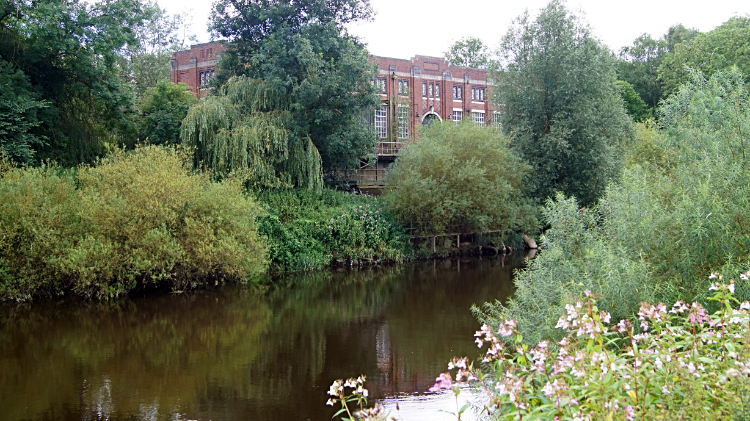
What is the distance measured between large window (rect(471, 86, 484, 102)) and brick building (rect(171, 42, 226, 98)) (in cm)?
2050

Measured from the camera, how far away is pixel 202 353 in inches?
502

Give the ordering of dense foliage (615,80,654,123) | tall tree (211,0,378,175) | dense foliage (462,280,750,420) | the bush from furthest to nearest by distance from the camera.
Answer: dense foliage (615,80,654,123) → the bush → tall tree (211,0,378,175) → dense foliage (462,280,750,420)

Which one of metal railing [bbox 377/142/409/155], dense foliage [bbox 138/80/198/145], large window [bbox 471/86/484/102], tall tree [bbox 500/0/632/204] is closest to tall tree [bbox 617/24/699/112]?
large window [bbox 471/86/484/102]

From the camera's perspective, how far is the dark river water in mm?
9586

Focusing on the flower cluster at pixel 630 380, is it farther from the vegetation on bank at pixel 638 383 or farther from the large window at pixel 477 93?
the large window at pixel 477 93

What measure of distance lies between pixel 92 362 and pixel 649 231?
9.91 m

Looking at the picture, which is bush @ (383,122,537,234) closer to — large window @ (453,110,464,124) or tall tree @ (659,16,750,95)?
tall tree @ (659,16,750,95)

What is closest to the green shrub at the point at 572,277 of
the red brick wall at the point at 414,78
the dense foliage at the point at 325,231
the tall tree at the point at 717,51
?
the dense foliage at the point at 325,231

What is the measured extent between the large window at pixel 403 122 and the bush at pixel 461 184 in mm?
13471

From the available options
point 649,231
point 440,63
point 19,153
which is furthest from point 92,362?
point 440,63

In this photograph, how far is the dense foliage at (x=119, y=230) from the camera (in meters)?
17.1

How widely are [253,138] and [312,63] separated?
12.9 ft

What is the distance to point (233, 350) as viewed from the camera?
12906 mm

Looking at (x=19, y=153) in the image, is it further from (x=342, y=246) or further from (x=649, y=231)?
(x=649, y=231)
